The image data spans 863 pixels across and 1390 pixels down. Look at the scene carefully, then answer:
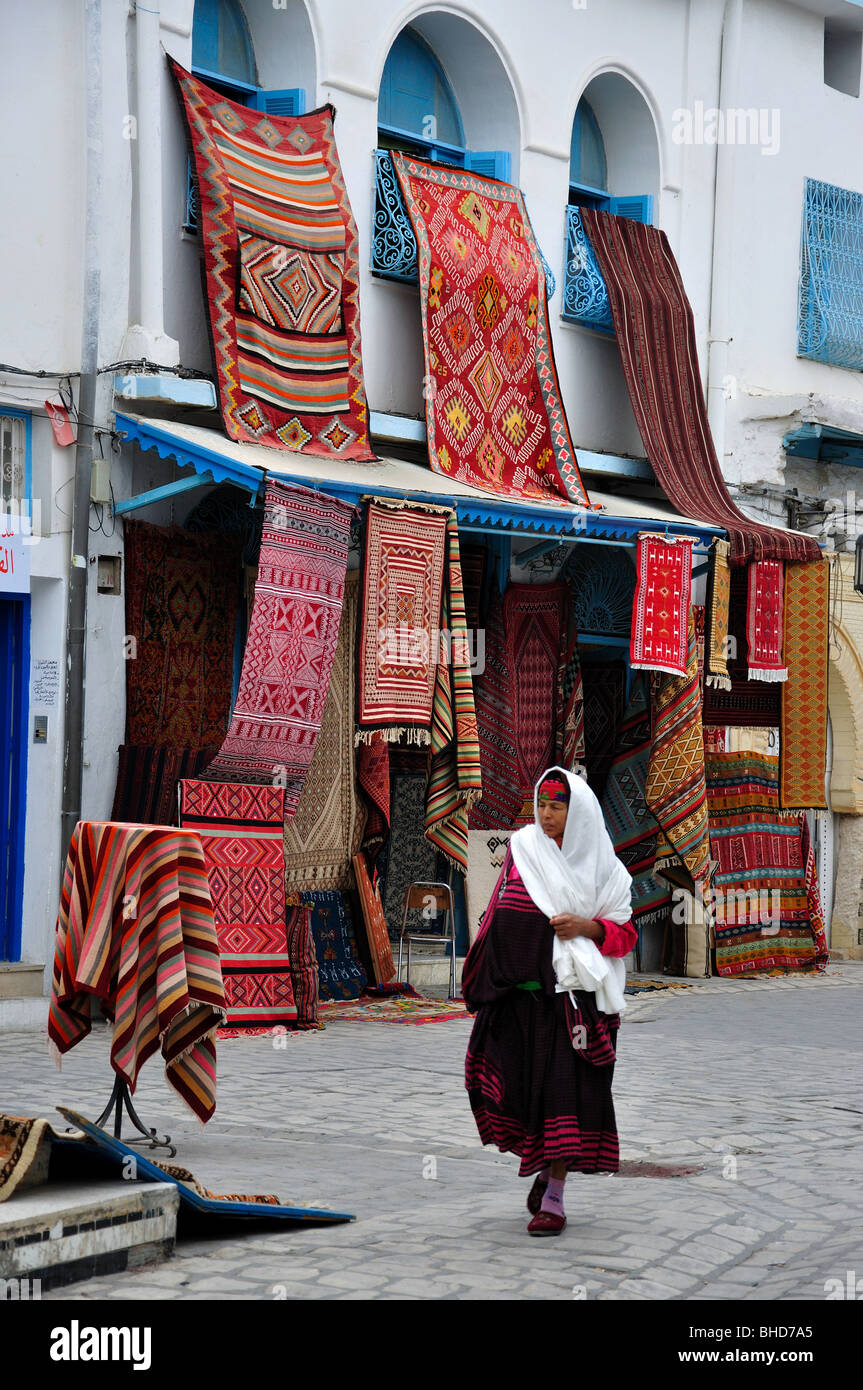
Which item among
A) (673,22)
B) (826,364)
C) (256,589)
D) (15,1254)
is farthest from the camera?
(826,364)

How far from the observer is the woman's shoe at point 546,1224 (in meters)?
5.57

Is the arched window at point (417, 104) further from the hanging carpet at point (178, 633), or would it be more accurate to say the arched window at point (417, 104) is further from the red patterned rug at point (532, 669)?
the hanging carpet at point (178, 633)

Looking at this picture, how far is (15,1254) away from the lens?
4.59m

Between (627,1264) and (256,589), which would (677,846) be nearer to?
(256,589)

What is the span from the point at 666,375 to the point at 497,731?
324 cm

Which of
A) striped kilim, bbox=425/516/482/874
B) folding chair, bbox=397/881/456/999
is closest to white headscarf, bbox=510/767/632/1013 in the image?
striped kilim, bbox=425/516/482/874

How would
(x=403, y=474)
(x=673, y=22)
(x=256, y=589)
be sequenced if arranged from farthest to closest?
1. (x=673, y=22)
2. (x=403, y=474)
3. (x=256, y=589)

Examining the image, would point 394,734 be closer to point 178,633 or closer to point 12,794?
point 178,633

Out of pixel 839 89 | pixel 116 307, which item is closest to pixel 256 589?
pixel 116 307

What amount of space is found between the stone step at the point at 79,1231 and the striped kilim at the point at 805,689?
9.43 metres

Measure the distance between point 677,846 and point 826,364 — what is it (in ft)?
16.9

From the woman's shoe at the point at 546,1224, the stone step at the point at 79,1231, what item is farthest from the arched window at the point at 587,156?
the stone step at the point at 79,1231

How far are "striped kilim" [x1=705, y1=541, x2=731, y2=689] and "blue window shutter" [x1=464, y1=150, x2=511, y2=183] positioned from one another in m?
3.03

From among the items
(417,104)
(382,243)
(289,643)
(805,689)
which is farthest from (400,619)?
(805,689)
